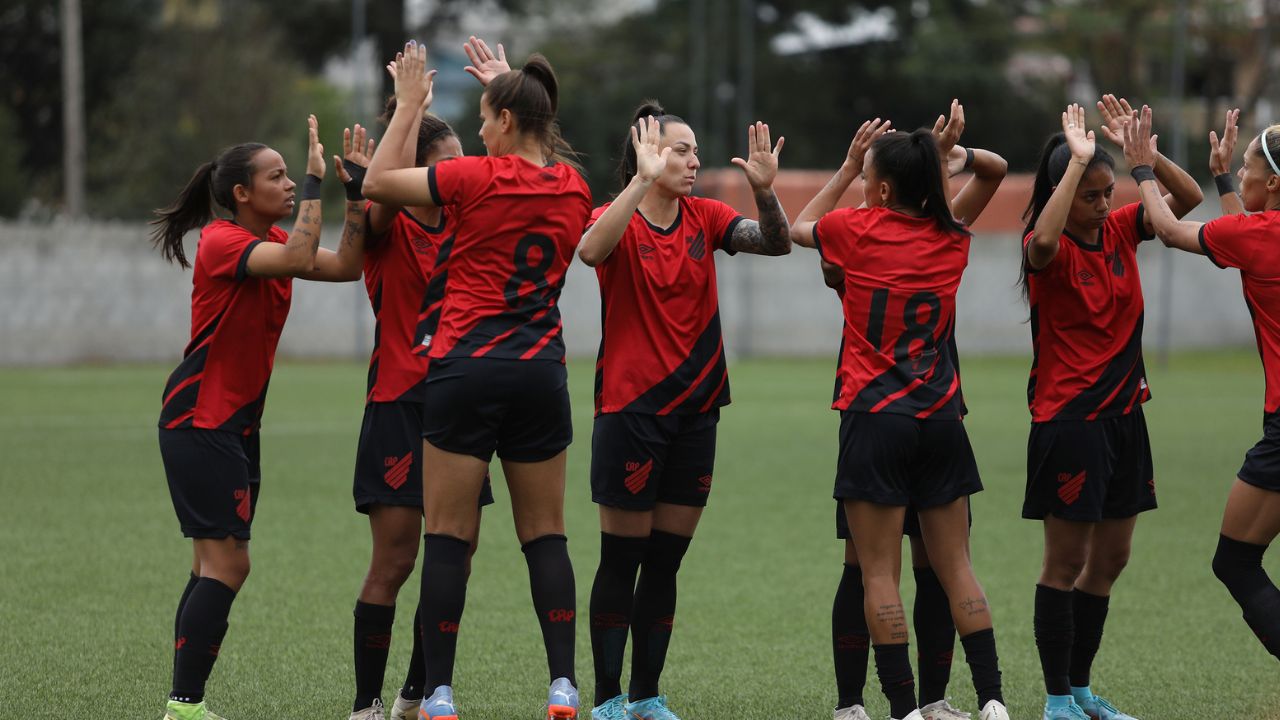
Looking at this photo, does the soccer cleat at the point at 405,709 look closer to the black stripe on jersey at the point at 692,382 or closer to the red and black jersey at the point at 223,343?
the red and black jersey at the point at 223,343

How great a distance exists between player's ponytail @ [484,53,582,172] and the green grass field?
7.34 ft

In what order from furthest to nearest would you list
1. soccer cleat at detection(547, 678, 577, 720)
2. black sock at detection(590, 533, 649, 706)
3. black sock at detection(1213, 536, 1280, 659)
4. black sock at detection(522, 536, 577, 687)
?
black sock at detection(590, 533, 649, 706), black sock at detection(1213, 536, 1280, 659), black sock at detection(522, 536, 577, 687), soccer cleat at detection(547, 678, 577, 720)

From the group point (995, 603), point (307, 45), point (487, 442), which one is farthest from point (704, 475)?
point (307, 45)

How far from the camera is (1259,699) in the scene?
5.78 m

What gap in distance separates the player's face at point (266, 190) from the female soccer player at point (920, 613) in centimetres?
195

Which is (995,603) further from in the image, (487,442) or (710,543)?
(487,442)

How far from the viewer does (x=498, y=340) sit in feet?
15.3

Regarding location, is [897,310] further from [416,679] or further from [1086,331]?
[416,679]

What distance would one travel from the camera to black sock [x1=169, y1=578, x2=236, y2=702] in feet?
16.1

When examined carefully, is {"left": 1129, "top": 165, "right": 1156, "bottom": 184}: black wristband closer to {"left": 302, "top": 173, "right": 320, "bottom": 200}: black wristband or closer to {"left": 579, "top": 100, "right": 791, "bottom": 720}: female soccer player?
{"left": 579, "top": 100, "right": 791, "bottom": 720}: female soccer player

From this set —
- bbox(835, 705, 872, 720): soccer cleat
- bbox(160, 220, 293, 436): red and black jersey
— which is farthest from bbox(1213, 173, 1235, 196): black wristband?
bbox(160, 220, 293, 436): red and black jersey

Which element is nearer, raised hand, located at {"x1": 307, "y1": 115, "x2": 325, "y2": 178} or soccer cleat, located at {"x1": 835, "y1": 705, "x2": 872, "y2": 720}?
raised hand, located at {"x1": 307, "y1": 115, "x2": 325, "y2": 178}

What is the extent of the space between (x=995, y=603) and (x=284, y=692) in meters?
3.86

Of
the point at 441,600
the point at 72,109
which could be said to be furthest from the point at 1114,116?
the point at 72,109
